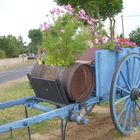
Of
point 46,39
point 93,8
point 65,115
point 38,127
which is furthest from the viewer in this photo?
point 93,8

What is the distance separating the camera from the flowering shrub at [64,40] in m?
5.30

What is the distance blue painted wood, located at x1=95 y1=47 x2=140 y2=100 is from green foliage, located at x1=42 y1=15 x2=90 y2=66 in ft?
1.27

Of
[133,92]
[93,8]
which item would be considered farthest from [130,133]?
[93,8]

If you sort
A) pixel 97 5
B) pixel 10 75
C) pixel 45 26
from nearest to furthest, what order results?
pixel 45 26 < pixel 97 5 < pixel 10 75

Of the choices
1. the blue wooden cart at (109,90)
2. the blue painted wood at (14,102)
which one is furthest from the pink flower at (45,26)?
the blue painted wood at (14,102)

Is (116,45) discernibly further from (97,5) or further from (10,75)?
(10,75)

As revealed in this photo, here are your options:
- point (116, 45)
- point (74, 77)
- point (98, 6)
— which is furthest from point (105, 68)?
point (98, 6)

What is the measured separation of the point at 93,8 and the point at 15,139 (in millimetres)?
16016

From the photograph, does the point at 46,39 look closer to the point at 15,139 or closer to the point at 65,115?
the point at 65,115

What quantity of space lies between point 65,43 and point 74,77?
1.76 ft

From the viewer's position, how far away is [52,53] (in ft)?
17.8

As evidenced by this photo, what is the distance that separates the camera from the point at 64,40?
17.5 ft

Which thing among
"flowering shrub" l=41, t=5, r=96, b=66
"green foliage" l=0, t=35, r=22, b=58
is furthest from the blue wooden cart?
"green foliage" l=0, t=35, r=22, b=58

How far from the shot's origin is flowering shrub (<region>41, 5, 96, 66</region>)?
530cm
